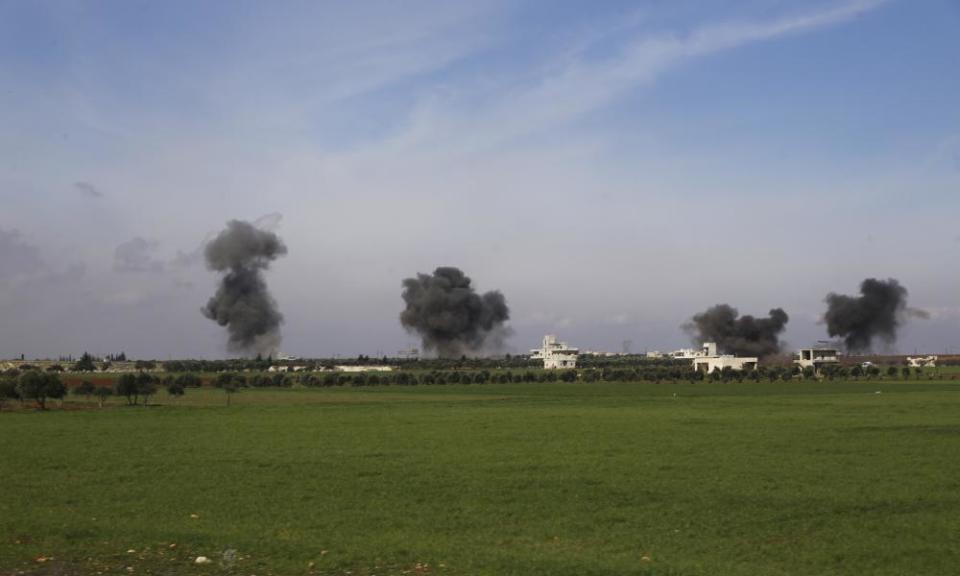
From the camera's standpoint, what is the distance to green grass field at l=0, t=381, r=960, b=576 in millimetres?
17609

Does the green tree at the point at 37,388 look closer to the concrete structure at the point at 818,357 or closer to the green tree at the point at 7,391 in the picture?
the green tree at the point at 7,391

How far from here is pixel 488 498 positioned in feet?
83.1

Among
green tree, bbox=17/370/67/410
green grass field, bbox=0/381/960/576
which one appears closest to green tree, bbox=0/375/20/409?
green tree, bbox=17/370/67/410

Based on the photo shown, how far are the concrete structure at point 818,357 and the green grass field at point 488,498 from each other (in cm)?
12631

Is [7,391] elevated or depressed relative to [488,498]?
elevated

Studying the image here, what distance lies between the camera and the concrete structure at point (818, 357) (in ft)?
566

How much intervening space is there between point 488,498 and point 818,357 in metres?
170

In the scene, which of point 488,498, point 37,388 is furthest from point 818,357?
point 488,498

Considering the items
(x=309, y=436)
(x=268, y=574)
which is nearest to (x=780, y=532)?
(x=268, y=574)

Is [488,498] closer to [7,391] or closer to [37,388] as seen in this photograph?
[37,388]

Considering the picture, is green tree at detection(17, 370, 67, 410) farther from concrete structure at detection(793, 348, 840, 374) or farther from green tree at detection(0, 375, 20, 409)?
concrete structure at detection(793, 348, 840, 374)

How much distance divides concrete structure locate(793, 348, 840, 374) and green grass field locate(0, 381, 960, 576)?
126311 mm

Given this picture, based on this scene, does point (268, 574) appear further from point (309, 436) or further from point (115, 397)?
point (115, 397)

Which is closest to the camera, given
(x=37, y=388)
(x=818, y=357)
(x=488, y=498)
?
(x=488, y=498)
